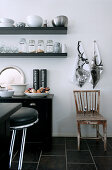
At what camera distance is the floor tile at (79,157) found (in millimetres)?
2045

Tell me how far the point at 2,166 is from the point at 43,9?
8.63 feet

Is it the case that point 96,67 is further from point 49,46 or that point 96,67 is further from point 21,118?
point 21,118

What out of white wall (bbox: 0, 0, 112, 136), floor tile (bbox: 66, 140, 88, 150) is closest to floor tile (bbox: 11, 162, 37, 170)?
floor tile (bbox: 66, 140, 88, 150)

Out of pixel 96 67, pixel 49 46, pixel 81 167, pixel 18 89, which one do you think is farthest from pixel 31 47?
pixel 81 167

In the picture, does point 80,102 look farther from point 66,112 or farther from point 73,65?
point 73,65

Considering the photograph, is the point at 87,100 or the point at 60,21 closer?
the point at 60,21

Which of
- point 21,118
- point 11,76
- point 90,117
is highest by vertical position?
point 11,76

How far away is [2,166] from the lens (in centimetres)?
106

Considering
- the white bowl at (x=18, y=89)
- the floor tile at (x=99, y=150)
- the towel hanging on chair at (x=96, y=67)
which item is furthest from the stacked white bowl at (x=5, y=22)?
the floor tile at (x=99, y=150)

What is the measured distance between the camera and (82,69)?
2881 mm

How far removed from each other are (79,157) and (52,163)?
39 cm

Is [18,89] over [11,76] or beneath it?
beneath

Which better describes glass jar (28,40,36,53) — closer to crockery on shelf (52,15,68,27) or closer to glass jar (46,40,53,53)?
glass jar (46,40,53,53)

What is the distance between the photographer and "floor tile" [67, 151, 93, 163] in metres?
2.05
